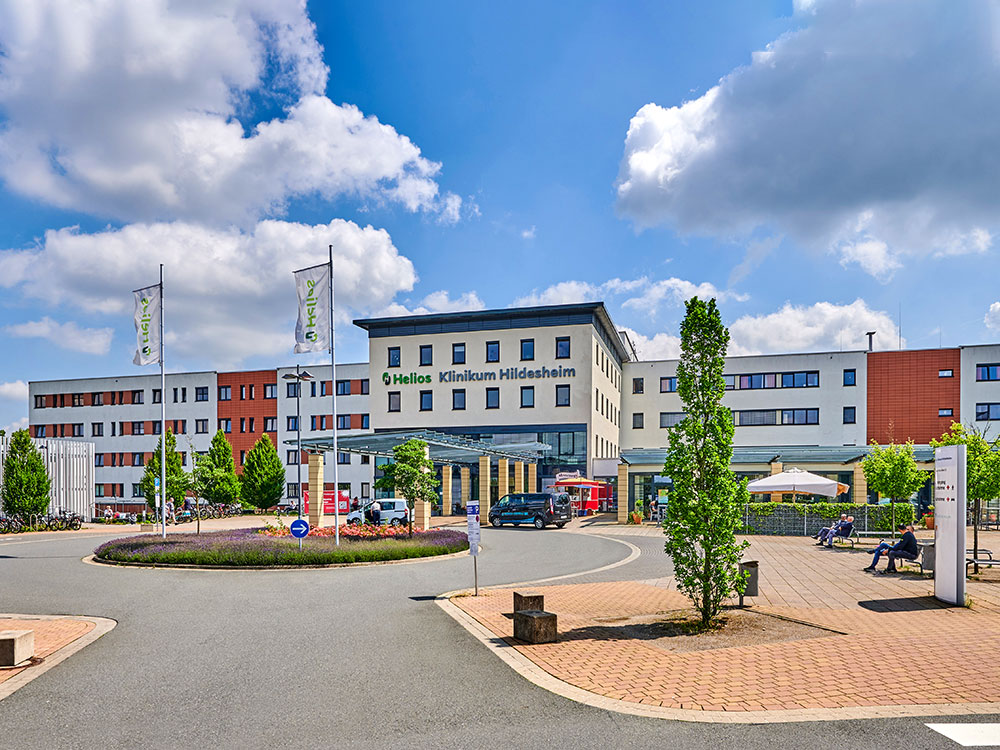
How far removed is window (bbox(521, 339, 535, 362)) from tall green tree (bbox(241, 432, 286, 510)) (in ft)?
64.1

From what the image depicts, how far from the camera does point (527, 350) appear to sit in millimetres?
53469

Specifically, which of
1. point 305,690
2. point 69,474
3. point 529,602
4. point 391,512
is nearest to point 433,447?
point 391,512

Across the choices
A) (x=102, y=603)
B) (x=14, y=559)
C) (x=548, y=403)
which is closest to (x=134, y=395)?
(x=548, y=403)

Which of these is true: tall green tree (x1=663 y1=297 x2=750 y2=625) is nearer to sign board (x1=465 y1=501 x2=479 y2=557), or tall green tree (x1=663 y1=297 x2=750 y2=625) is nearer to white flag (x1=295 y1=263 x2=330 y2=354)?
sign board (x1=465 y1=501 x2=479 y2=557)

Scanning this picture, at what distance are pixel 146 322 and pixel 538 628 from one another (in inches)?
873

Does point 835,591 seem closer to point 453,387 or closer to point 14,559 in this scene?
point 14,559

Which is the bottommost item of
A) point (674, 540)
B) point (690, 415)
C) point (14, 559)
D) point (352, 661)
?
point (14, 559)

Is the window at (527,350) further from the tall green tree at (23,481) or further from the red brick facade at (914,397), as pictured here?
the tall green tree at (23,481)

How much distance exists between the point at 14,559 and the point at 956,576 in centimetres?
2354

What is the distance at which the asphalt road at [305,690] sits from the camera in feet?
21.7

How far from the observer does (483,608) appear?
43.0 ft

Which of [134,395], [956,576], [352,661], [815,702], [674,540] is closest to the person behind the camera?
Result: [815,702]

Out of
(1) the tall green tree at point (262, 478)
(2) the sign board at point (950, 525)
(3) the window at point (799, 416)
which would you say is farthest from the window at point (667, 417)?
(2) the sign board at point (950, 525)

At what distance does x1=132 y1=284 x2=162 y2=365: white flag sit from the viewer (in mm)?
27391
